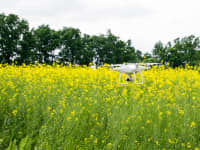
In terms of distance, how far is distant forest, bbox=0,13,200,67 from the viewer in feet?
93.1

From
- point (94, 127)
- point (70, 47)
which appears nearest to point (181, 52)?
point (70, 47)

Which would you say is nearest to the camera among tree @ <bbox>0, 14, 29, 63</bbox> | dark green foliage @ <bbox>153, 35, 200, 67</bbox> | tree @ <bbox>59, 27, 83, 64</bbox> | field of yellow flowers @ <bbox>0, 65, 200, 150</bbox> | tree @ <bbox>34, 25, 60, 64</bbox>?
field of yellow flowers @ <bbox>0, 65, 200, 150</bbox>

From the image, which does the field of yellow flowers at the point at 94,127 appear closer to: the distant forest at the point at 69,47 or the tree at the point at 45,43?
the distant forest at the point at 69,47

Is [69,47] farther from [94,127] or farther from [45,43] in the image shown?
[94,127]

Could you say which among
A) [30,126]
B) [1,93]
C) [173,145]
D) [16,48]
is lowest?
[173,145]

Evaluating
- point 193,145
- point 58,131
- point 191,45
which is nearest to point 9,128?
point 58,131

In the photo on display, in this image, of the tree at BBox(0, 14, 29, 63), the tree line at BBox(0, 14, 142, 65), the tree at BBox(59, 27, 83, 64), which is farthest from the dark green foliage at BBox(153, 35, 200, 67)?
the tree at BBox(0, 14, 29, 63)

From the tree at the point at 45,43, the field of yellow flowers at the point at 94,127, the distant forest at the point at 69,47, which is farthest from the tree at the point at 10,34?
the field of yellow flowers at the point at 94,127

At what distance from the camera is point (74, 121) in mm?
3162

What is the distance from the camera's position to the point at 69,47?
114ft

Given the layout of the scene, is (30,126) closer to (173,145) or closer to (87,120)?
(87,120)

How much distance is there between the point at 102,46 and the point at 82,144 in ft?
123

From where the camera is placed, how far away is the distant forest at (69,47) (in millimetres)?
28375

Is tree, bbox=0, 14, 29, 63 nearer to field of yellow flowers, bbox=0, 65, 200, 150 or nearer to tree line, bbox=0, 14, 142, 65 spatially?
tree line, bbox=0, 14, 142, 65
